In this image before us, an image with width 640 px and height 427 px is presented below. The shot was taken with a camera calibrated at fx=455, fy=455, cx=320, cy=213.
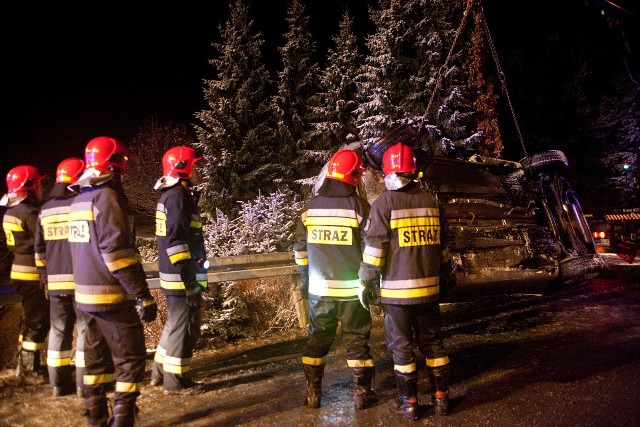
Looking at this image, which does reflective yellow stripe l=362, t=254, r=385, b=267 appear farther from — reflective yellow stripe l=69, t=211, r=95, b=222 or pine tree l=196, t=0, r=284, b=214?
pine tree l=196, t=0, r=284, b=214

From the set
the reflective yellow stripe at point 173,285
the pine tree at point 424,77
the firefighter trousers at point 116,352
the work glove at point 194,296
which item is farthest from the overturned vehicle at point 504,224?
the pine tree at point 424,77

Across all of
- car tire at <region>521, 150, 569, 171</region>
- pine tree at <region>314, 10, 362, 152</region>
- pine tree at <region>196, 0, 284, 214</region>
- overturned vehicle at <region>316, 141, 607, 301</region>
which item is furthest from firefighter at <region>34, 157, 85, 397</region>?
pine tree at <region>314, 10, 362, 152</region>

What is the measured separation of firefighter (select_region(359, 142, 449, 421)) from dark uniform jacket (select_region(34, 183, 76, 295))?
250cm

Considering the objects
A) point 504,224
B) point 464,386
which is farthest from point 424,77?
point 464,386

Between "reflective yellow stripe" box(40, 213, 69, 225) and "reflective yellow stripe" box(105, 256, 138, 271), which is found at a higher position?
"reflective yellow stripe" box(40, 213, 69, 225)

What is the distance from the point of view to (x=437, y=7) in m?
15.4

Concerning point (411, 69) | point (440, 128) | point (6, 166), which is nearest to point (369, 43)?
point (411, 69)

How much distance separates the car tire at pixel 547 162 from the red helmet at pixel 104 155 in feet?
18.9

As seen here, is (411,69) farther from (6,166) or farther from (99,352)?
(6,166)

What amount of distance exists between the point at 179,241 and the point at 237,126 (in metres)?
15.7

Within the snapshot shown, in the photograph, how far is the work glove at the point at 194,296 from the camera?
411cm

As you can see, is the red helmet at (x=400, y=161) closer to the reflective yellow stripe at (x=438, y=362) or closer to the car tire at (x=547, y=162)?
the reflective yellow stripe at (x=438, y=362)

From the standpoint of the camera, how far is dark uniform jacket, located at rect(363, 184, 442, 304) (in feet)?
11.8

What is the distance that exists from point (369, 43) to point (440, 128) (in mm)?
4003
